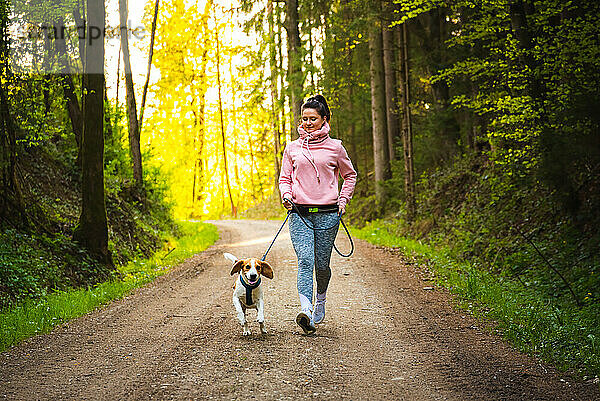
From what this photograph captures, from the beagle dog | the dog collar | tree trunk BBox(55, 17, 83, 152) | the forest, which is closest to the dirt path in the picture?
the beagle dog

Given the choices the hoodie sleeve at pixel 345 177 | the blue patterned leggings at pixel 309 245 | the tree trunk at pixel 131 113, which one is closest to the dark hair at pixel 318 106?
the hoodie sleeve at pixel 345 177

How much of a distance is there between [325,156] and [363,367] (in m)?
2.30

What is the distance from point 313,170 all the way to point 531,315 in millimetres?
3109

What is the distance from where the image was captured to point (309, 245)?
6324 millimetres

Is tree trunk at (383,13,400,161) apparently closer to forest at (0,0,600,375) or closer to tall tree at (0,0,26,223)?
forest at (0,0,600,375)

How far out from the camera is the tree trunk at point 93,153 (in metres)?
Answer: 11.6

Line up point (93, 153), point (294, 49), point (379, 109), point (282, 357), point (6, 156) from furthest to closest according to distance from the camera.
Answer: point (294, 49)
point (379, 109)
point (93, 153)
point (6, 156)
point (282, 357)

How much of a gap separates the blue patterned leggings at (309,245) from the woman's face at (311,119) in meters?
0.94

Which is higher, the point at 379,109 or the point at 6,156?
the point at 379,109

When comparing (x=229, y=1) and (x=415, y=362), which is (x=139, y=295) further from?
(x=229, y=1)

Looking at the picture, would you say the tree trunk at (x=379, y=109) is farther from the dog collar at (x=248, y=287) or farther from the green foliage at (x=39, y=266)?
the dog collar at (x=248, y=287)

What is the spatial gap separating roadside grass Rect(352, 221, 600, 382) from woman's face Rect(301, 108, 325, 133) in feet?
9.82

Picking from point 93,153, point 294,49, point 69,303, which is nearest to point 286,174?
point 69,303

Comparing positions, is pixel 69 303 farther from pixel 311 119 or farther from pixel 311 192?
pixel 311 119
